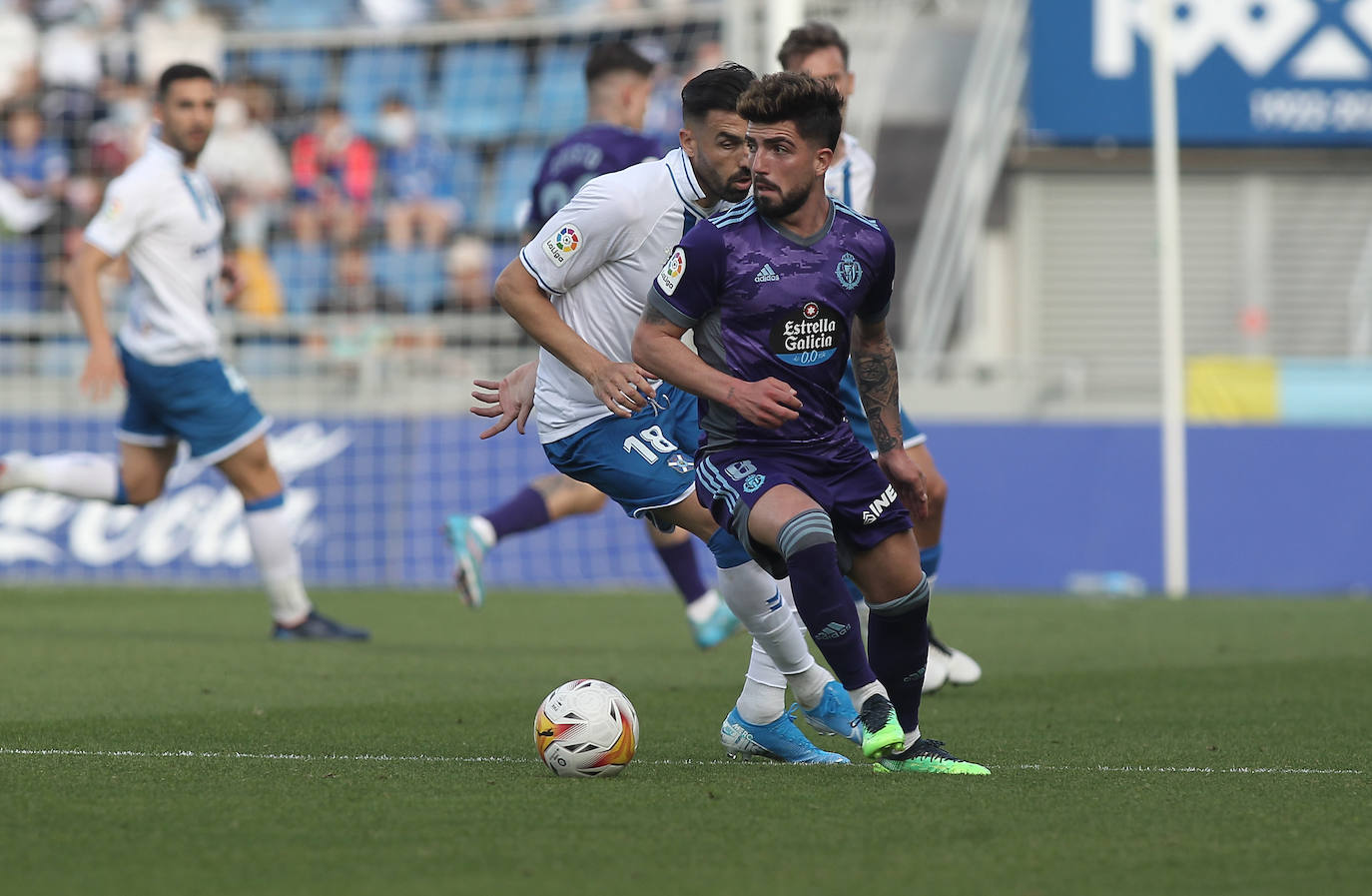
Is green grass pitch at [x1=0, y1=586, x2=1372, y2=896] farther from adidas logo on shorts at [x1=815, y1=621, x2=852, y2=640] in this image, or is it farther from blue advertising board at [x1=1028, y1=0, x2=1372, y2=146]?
blue advertising board at [x1=1028, y1=0, x2=1372, y2=146]

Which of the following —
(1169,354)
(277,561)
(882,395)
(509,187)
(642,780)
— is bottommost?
(277,561)

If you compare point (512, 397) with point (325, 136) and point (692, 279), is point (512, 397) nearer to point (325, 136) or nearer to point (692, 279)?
point (692, 279)

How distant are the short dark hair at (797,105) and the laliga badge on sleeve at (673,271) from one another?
1.32 feet

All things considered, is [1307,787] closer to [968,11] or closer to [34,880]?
[34,880]

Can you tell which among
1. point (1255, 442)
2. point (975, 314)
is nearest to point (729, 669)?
point (1255, 442)

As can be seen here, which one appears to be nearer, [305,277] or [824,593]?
[824,593]

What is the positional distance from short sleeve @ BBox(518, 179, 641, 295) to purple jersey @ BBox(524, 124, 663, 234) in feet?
10.2

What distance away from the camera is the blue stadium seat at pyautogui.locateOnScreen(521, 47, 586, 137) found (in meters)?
16.8

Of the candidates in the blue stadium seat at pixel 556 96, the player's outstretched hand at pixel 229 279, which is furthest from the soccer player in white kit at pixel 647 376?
the blue stadium seat at pixel 556 96

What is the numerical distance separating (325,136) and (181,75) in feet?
27.0

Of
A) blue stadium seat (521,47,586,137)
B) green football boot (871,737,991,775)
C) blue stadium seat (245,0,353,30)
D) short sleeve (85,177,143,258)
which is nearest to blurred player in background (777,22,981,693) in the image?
green football boot (871,737,991,775)

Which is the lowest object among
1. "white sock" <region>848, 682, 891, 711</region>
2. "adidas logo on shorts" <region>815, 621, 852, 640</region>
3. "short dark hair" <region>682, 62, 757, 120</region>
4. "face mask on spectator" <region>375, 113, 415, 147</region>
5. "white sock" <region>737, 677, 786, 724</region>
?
"white sock" <region>737, 677, 786, 724</region>

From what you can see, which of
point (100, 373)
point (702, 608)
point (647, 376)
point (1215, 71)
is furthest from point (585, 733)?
point (1215, 71)

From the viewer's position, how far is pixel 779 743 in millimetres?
5480
